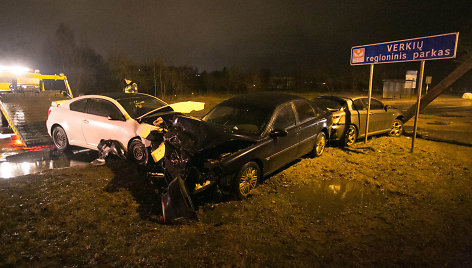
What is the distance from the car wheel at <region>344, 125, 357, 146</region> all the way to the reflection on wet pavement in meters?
6.92

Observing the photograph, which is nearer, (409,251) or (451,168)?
(409,251)

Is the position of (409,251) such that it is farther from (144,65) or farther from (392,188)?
(144,65)

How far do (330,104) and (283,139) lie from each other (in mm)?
3426

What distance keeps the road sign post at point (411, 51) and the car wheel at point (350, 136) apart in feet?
1.59

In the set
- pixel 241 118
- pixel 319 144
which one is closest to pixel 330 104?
pixel 319 144

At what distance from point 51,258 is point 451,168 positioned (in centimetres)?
785

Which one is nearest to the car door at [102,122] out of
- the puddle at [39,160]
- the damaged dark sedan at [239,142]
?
the puddle at [39,160]

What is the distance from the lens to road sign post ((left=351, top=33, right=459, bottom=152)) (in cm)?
656

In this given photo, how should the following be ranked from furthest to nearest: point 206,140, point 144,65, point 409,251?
1. point 144,65
2. point 206,140
3. point 409,251

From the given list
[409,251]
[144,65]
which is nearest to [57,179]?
[409,251]

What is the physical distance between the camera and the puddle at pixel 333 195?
468 centimetres

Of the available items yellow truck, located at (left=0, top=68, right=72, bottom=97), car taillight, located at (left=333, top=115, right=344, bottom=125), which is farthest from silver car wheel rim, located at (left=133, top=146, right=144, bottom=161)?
yellow truck, located at (left=0, top=68, right=72, bottom=97)

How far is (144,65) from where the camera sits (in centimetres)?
2638

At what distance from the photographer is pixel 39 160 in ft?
22.6
